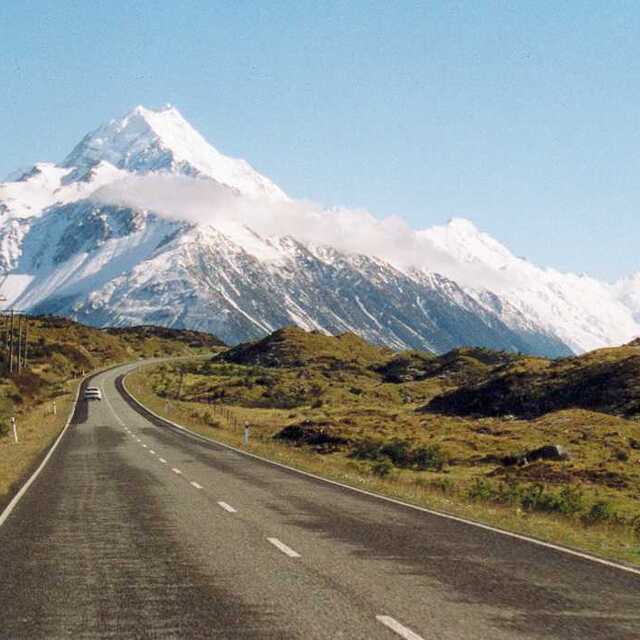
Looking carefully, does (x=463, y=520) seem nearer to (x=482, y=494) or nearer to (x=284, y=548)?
(x=284, y=548)

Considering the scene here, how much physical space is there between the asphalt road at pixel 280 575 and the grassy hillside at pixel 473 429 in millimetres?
3057

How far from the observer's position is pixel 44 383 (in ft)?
355

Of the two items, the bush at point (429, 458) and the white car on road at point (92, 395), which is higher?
the bush at point (429, 458)

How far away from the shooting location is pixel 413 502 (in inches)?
875

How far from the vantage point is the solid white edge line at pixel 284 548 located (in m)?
13.0

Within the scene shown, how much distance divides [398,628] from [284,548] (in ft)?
16.4

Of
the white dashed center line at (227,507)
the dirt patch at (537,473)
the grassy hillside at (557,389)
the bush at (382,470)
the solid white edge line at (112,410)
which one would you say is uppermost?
the grassy hillside at (557,389)

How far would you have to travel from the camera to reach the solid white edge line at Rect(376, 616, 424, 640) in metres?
8.43

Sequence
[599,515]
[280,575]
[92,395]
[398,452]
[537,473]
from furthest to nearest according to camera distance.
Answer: [92,395]
[398,452]
[537,473]
[599,515]
[280,575]

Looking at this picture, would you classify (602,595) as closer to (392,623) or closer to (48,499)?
(392,623)

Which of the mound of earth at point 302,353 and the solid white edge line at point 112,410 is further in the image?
the mound of earth at point 302,353

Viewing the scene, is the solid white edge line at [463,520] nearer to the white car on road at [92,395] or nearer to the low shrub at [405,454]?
the low shrub at [405,454]

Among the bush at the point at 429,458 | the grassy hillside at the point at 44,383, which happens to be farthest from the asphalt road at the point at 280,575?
the bush at the point at 429,458

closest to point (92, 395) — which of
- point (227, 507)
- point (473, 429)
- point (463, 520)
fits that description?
point (473, 429)
